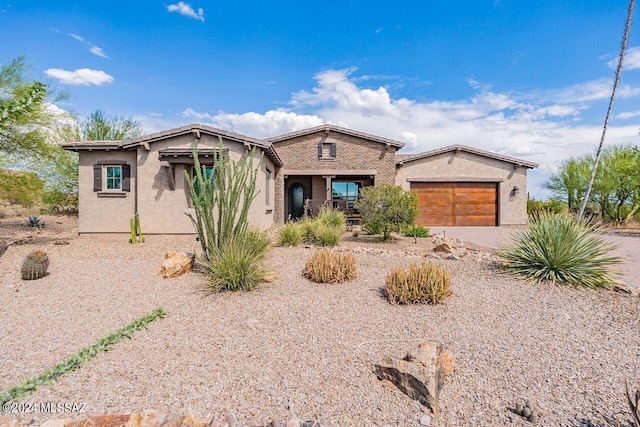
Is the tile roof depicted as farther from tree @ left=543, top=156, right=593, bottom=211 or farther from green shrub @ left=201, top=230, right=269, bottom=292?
green shrub @ left=201, top=230, right=269, bottom=292

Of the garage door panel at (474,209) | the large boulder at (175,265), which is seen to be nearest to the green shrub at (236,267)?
the large boulder at (175,265)

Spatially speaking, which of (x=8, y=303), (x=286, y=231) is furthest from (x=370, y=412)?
(x=286, y=231)

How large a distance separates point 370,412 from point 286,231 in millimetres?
7698

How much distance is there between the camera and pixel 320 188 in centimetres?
1961

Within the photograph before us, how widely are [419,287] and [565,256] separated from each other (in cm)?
354

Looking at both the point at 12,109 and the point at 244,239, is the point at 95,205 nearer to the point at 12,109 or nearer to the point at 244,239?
the point at 244,239

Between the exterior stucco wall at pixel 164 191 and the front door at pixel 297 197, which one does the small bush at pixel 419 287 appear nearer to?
the exterior stucco wall at pixel 164 191

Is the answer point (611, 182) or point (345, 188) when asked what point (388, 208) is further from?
point (611, 182)

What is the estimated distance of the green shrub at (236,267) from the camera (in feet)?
18.8

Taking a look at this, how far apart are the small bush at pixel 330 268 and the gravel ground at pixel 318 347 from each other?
213mm

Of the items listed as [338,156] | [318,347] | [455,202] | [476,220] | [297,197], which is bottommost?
[318,347]

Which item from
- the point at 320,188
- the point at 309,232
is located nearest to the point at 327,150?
the point at 320,188

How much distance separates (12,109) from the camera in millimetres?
2771

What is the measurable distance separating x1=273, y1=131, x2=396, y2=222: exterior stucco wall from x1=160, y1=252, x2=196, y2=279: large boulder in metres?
11.0
